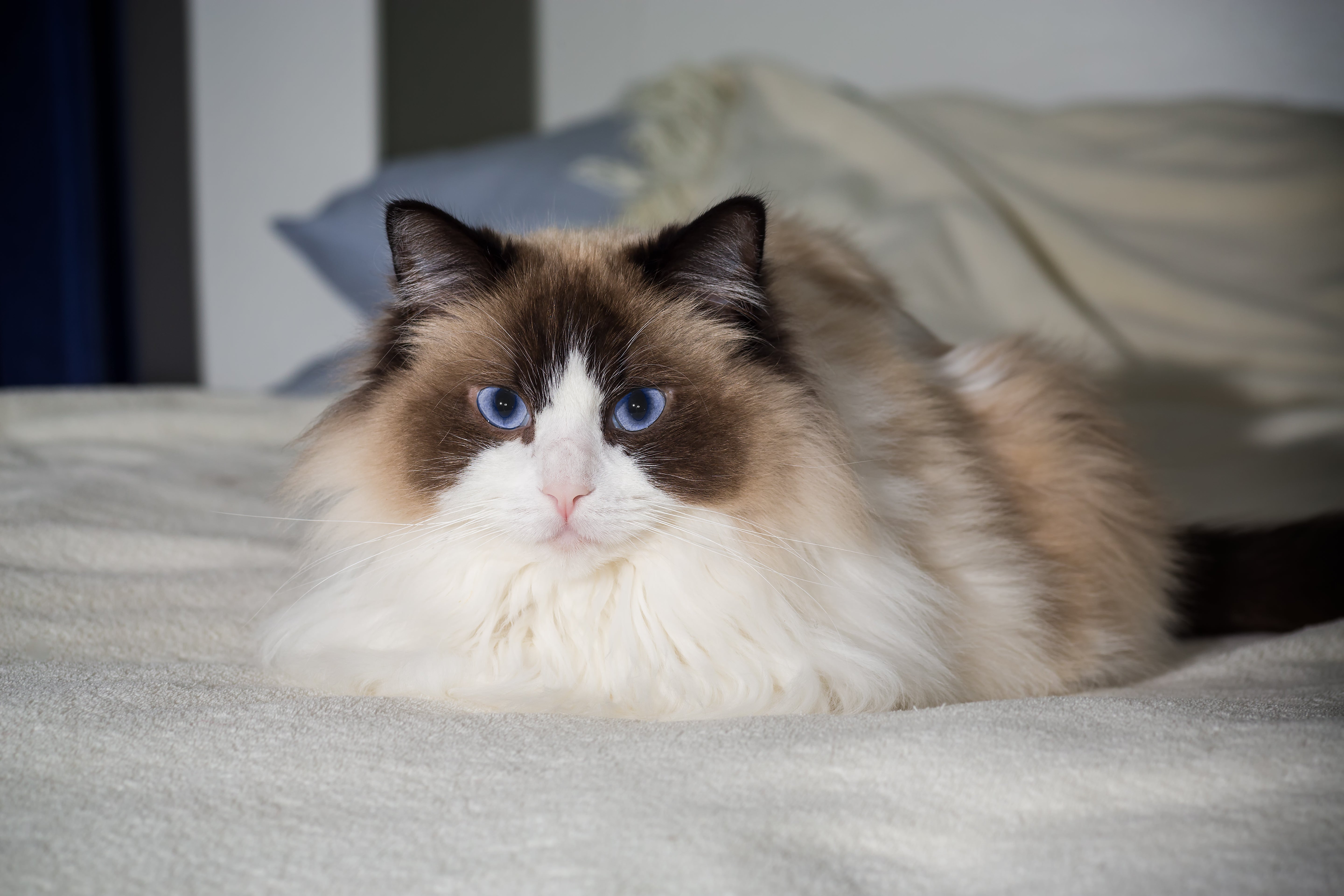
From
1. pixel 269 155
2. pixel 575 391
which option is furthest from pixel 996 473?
pixel 269 155

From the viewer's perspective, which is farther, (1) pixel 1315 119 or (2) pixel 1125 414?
(1) pixel 1315 119

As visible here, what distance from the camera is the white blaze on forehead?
1.03 metres

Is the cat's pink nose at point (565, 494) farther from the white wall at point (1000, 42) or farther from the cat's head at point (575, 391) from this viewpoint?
the white wall at point (1000, 42)

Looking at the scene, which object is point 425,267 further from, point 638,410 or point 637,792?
point 637,792

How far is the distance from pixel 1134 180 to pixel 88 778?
102 inches

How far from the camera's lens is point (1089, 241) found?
2500 millimetres

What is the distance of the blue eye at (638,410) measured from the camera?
1.10 metres

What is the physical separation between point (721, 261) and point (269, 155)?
293cm

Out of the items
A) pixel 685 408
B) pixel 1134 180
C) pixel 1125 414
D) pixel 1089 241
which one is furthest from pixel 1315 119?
pixel 685 408

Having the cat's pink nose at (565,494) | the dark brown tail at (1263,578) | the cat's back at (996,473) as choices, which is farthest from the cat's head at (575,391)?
the dark brown tail at (1263,578)

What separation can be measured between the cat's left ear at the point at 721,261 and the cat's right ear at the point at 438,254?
17 cm

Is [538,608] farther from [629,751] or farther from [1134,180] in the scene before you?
[1134,180]

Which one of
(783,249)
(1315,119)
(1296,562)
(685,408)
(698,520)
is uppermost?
(1315,119)

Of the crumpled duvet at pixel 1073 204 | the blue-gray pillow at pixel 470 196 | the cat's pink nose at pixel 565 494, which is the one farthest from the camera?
the blue-gray pillow at pixel 470 196
